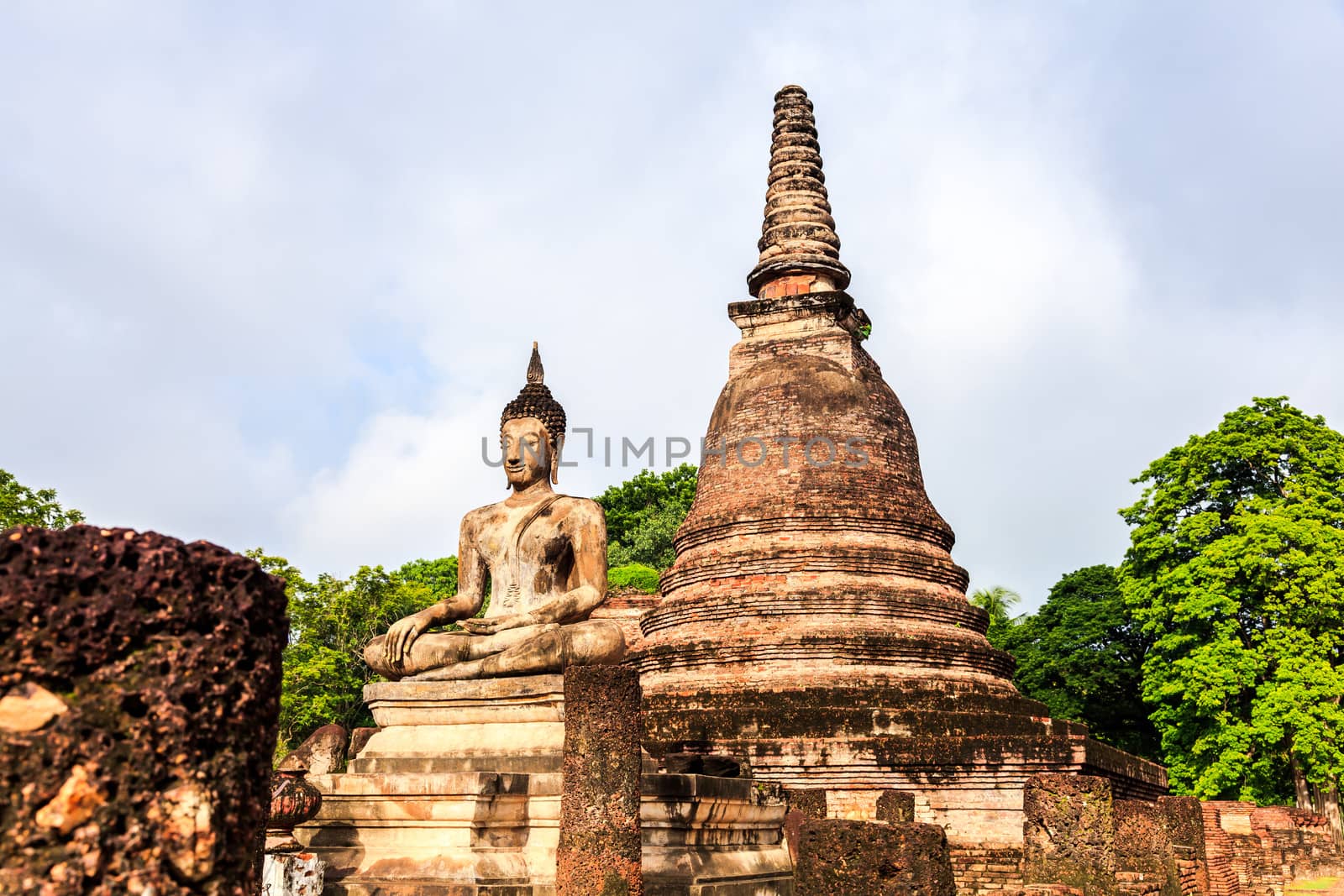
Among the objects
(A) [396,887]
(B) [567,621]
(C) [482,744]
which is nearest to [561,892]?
(A) [396,887]

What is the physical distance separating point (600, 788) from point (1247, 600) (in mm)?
24518

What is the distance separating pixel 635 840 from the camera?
267 inches

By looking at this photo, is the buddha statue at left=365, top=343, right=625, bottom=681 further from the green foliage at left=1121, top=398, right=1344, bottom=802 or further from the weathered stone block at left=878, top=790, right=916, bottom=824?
the green foliage at left=1121, top=398, right=1344, bottom=802

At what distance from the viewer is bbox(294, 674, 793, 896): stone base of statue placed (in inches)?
292

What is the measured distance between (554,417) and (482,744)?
A: 9.64ft

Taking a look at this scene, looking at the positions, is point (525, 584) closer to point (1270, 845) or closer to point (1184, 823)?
point (1184, 823)

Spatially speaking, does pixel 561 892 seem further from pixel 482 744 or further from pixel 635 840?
pixel 482 744

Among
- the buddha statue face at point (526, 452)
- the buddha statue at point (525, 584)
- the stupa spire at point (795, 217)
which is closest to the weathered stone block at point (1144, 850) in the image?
the buddha statue at point (525, 584)

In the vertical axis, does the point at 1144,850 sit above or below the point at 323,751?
below

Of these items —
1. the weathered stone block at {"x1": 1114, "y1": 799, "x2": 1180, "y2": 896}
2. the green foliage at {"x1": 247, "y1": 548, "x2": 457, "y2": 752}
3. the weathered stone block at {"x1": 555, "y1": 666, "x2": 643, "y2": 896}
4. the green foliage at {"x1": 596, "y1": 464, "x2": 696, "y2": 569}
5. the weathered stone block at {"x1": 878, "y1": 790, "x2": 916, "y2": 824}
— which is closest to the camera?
the weathered stone block at {"x1": 555, "y1": 666, "x2": 643, "y2": 896}

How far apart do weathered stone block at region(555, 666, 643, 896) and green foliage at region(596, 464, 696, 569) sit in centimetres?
3718

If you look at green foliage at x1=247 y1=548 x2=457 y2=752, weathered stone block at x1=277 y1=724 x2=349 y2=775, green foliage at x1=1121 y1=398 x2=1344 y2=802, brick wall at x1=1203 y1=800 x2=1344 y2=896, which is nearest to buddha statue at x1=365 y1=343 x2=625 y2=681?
weathered stone block at x1=277 y1=724 x2=349 y2=775

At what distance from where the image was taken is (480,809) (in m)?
7.44

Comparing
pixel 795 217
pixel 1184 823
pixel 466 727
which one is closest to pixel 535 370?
pixel 466 727
